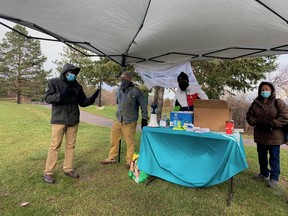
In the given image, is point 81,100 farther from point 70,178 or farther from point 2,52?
point 2,52

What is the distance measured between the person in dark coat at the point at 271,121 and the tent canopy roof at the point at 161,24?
0.85 m

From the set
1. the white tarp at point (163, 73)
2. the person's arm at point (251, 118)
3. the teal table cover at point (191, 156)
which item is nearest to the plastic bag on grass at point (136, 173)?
the teal table cover at point (191, 156)

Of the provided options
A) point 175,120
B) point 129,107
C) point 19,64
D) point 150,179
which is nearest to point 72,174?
point 150,179

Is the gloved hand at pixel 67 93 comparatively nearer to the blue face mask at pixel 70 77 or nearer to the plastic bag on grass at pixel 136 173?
the blue face mask at pixel 70 77

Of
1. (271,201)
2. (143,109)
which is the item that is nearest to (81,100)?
→ (143,109)

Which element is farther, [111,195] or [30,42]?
[30,42]

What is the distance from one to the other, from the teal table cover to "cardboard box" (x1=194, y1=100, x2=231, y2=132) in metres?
0.24

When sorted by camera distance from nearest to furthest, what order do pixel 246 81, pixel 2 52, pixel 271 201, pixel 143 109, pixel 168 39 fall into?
pixel 271 201 → pixel 168 39 → pixel 143 109 → pixel 246 81 → pixel 2 52

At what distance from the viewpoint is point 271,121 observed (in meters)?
3.50

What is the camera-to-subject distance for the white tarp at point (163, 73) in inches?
188

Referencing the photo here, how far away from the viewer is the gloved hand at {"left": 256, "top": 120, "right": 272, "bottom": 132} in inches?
139

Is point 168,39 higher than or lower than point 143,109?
higher

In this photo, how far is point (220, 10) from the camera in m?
2.73

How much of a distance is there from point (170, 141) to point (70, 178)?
179cm
